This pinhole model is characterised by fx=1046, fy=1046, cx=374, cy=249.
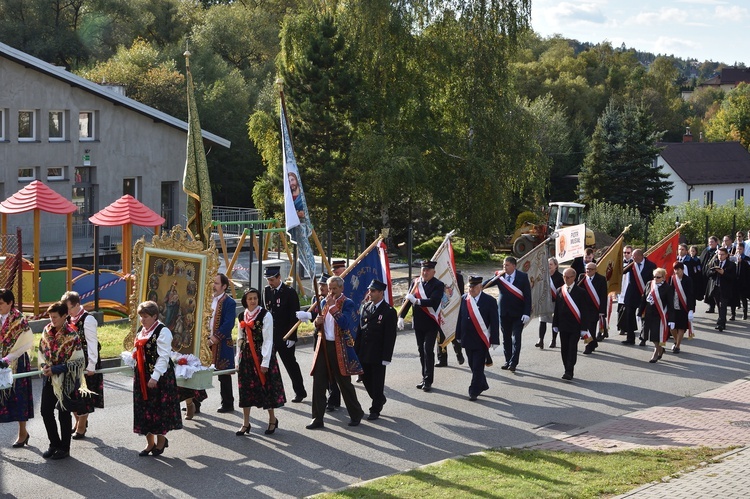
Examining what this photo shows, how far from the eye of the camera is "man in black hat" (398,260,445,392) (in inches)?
578

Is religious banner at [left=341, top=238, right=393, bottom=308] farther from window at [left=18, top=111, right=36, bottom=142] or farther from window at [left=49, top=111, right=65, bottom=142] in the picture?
window at [left=49, top=111, right=65, bottom=142]

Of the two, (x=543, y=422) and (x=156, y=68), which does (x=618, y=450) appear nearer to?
(x=543, y=422)

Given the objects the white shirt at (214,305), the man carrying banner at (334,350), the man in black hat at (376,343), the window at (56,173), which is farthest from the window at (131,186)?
the man carrying banner at (334,350)

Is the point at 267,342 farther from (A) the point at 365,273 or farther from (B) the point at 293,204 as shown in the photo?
(B) the point at 293,204

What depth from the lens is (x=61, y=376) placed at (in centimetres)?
1052

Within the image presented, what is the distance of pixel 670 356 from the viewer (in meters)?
18.4

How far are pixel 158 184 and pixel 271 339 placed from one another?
2825 centimetres

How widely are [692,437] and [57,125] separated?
29.5 meters

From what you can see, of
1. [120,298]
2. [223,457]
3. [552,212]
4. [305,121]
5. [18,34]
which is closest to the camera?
[223,457]

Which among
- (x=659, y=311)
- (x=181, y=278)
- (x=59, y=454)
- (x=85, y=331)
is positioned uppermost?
(x=181, y=278)

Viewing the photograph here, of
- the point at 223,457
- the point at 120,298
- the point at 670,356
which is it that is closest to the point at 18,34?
the point at 120,298

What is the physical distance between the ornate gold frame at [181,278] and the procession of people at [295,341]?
0.44 m

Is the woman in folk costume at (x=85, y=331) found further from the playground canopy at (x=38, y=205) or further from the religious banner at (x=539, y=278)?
the playground canopy at (x=38, y=205)

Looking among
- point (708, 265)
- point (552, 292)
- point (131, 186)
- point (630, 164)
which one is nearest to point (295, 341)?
point (552, 292)
